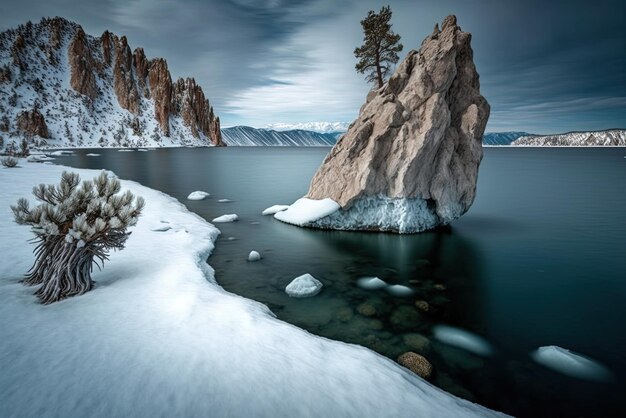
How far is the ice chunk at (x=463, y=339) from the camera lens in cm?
859

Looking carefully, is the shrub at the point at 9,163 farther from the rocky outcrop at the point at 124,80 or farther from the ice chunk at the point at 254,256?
the rocky outcrop at the point at 124,80

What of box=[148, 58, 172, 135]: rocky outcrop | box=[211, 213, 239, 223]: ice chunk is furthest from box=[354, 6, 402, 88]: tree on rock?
box=[148, 58, 172, 135]: rocky outcrop

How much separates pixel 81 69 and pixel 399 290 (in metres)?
217

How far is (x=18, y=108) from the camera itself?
425 ft

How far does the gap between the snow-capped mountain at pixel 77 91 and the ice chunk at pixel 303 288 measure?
147246 mm

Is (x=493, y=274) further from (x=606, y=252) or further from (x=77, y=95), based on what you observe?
(x=77, y=95)

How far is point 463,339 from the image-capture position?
29.5ft

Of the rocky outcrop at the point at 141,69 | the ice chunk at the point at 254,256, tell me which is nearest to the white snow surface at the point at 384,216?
the ice chunk at the point at 254,256

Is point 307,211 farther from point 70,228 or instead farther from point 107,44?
point 107,44

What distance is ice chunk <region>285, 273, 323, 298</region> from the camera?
11.4 m

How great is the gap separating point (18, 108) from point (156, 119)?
68.0 m

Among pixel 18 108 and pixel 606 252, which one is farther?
pixel 18 108

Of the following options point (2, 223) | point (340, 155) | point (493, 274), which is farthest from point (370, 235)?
point (2, 223)

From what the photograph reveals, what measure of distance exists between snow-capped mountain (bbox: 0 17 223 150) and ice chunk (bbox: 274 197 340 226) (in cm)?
13864
